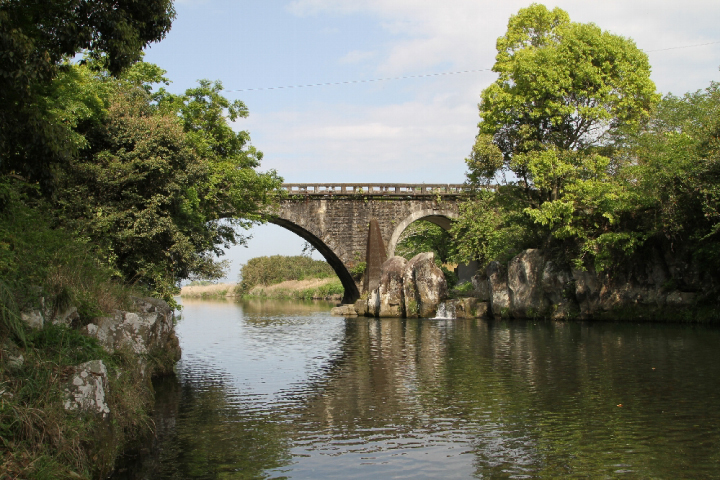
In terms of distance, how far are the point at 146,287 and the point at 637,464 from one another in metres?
13.3

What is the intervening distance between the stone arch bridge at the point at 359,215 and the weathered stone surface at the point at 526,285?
10549mm

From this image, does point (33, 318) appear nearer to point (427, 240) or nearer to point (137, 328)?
point (137, 328)

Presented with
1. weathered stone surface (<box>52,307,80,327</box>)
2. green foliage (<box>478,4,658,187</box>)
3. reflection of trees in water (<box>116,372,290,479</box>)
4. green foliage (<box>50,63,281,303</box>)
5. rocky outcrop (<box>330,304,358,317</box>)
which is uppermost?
green foliage (<box>478,4,658,187</box>)

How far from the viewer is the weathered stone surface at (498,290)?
3434cm

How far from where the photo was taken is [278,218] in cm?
4103

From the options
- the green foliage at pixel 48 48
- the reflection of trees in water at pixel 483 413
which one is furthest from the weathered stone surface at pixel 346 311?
the green foliage at pixel 48 48

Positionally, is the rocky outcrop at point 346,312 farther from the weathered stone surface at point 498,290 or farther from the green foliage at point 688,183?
the green foliage at point 688,183

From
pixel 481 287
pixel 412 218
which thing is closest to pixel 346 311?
pixel 481 287

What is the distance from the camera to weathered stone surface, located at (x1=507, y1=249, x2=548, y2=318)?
3228cm

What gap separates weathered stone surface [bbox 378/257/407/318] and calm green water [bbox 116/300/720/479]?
584 inches

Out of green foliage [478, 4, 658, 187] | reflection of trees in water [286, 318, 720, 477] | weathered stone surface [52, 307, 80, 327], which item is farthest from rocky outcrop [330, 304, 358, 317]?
weathered stone surface [52, 307, 80, 327]

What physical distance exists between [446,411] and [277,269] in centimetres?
7197

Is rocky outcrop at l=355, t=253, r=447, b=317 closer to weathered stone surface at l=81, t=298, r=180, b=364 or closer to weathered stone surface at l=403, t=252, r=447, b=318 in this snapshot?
weathered stone surface at l=403, t=252, r=447, b=318

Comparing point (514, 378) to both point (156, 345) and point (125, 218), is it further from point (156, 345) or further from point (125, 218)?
point (125, 218)
